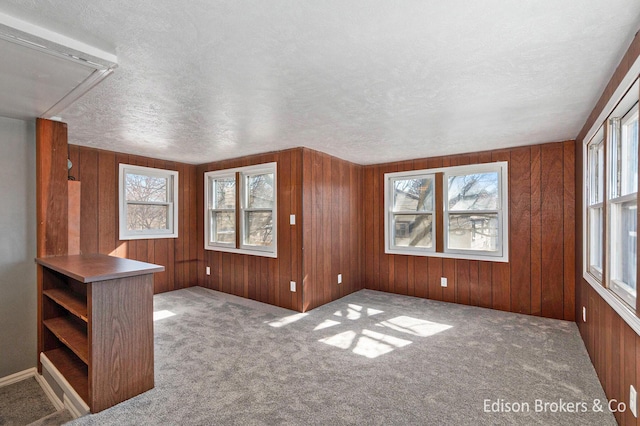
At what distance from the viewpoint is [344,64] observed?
1.82 metres

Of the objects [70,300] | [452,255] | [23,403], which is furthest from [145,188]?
[452,255]

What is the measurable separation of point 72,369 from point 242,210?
277cm

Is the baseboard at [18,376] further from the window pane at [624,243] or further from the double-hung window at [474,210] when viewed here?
the double-hung window at [474,210]

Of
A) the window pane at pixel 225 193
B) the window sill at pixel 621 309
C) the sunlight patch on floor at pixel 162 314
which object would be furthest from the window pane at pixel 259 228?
the window sill at pixel 621 309

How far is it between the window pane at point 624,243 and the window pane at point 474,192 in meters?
1.96

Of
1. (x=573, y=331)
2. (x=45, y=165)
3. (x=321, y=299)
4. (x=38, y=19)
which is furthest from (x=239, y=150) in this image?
(x=573, y=331)

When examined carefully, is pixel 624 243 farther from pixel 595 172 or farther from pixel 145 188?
pixel 145 188

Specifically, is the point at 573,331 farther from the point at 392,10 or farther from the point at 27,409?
the point at 27,409

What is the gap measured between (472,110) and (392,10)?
1.58m

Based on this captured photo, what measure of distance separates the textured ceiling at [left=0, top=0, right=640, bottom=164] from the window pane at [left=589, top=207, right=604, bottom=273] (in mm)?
887

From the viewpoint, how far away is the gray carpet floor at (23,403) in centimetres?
216

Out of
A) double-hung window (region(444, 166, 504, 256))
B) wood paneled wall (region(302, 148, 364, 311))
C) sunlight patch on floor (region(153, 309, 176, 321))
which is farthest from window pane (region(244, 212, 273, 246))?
double-hung window (region(444, 166, 504, 256))

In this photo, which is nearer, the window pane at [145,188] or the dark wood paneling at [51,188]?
the dark wood paneling at [51,188]

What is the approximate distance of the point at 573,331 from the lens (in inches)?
129
